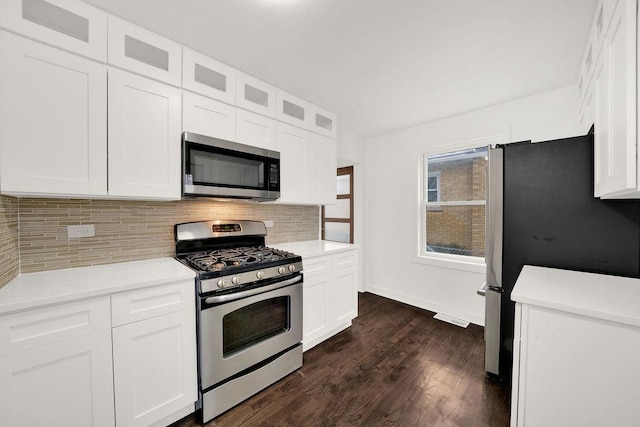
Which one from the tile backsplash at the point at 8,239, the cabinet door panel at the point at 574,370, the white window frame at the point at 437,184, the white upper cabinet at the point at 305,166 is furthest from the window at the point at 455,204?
the tile backsplash at the point at 8,239

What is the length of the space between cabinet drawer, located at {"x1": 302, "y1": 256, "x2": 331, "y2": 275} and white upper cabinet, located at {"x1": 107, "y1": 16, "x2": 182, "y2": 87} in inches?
69.4

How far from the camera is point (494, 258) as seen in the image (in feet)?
6.31

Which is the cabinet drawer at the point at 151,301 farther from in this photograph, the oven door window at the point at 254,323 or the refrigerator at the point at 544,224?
the refrigerator at the point at 544,224

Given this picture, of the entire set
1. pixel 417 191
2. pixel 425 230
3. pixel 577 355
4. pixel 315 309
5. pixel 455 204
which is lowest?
pixel 315 309

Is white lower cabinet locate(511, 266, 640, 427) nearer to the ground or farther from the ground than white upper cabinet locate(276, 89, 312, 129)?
nearer to the ground

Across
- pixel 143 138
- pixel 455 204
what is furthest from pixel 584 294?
pixel 143 138

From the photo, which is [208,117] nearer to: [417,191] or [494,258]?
[494,258]

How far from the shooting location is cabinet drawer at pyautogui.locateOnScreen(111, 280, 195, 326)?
135 centimetres

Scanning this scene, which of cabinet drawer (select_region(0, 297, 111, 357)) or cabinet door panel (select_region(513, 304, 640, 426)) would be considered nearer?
cabinet door panel (select_region(513, 304, 640, 426))

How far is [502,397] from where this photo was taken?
6.00ft

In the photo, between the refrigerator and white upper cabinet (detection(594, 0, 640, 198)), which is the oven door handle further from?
white upper cabinet (detection(594, 0, 640, 198))

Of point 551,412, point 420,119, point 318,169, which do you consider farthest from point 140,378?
point 420,119

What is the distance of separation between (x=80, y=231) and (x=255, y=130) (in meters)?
1.49

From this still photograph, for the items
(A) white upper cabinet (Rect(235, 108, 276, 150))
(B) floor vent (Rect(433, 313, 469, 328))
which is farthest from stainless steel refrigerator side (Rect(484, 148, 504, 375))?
(A) white upper cabinet (Rect(235, 108, 276, 150))
